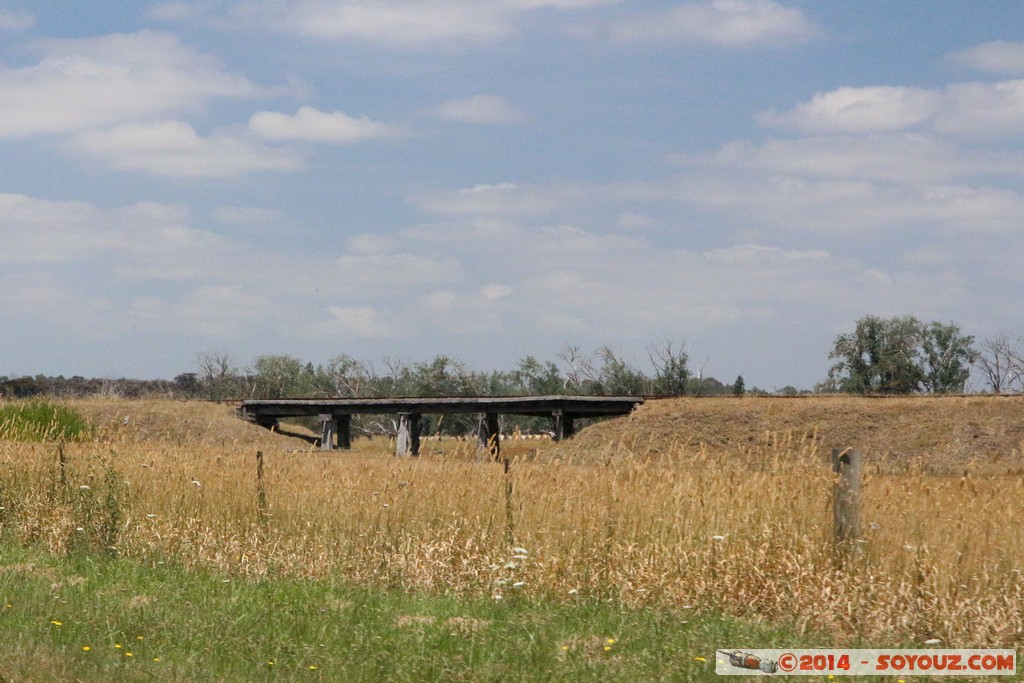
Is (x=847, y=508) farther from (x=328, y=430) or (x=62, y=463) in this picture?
(x=328, y=430)

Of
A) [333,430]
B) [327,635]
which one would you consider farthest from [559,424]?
[327,635]

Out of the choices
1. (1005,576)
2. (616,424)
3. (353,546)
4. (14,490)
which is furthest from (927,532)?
(616,424)

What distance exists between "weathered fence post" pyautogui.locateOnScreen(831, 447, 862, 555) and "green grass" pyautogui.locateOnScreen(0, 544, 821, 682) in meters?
1.43

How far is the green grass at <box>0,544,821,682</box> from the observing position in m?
6.91

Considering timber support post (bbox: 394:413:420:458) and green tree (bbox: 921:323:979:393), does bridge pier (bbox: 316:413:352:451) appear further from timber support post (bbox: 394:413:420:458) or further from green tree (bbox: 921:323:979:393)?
green tree (bbox: 921:323:979:393)

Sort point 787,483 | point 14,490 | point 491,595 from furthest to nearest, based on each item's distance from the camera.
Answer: point 14,490, point 787,483, point 491,595

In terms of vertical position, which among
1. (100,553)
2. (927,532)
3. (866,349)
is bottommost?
A: (100,553)

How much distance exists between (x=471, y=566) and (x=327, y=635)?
2.95 m

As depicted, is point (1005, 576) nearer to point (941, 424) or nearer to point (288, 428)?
point (941, 424)

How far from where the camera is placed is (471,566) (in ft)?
35.3

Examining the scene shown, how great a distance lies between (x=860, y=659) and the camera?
7.24 m

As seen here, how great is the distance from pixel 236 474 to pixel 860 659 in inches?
320

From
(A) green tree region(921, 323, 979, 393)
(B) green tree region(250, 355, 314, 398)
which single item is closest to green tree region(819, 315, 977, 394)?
(A) green tree region(921, 323, 979, 393)

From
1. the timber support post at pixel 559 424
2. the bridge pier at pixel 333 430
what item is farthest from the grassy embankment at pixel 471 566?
the bridge pier at pixel 333 430
